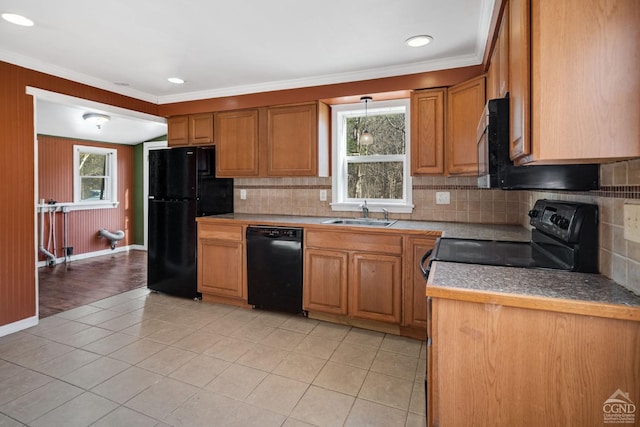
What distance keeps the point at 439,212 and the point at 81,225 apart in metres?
5.88

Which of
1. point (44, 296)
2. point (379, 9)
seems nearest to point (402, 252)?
point (379, 9)

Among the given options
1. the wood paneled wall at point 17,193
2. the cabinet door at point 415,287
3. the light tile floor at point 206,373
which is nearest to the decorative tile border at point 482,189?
the cabinet door at point 415,287

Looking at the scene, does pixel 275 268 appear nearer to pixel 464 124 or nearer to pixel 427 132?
pixel 427 132

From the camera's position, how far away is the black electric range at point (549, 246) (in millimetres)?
1354

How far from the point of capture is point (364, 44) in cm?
255

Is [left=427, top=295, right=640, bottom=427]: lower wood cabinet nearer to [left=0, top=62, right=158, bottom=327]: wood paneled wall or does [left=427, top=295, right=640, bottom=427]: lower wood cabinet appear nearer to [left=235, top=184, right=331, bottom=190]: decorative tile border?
[left=235, top=184, right=331, bottom=190]: decorative tile border

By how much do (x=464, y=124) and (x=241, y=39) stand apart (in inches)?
72.5

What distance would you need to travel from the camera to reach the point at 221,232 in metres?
3.48

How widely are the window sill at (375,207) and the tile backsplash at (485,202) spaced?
0.04m

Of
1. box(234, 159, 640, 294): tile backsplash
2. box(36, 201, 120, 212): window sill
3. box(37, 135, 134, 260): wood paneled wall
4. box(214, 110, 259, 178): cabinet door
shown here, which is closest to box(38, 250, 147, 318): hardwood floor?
box(37, 135, 134, 260): wood paneled wall

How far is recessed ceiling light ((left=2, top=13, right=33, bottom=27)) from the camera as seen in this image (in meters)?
2.14

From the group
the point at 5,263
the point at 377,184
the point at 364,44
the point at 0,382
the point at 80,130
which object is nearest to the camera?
the point at 0,382

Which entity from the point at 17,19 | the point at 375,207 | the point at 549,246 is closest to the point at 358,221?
the point at 375,207

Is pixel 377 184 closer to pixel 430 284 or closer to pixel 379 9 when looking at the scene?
pixel 379 9
